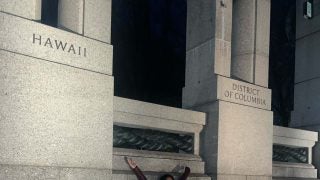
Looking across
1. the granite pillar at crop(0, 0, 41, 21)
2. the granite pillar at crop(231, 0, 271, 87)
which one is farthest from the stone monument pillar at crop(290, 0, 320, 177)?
the granite pillar at crop(0, 0, 41, 21)

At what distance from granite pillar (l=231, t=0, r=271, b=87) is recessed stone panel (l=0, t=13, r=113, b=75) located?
4.14 metres

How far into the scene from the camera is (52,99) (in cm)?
677

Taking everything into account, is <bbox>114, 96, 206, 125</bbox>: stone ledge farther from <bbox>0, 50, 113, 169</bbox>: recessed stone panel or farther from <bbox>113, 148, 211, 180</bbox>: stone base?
Answer: <bbox>113, 148, 211, 180</bbox>: stone base

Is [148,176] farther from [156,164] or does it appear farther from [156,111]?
[156,111]

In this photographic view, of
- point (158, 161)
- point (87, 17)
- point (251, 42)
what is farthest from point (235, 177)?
point (87, 17)

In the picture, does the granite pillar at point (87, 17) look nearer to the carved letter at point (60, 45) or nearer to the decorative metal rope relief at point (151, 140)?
the carved letter at point (60, 45)

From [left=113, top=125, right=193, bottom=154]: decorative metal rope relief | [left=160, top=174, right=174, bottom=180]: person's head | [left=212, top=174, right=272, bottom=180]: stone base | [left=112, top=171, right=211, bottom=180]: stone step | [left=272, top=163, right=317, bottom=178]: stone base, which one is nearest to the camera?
[left=112, top=171, right=211, bottom=180]: stone step

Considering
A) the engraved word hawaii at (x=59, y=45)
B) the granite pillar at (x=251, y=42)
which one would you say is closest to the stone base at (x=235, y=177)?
the granite pillar at (x=251, y=42)

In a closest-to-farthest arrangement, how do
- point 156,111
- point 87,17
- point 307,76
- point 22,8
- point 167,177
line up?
point 22,8
point 87,17
point 167,177
point 156,111
point 307,76

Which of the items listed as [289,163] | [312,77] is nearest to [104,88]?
[289,163]

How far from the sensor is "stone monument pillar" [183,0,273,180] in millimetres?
9367

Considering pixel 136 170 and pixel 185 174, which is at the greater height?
pixel 136 170

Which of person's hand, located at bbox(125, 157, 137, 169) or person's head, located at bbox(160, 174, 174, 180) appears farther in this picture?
person's head, located at bbox(160, 174, 174, 180)

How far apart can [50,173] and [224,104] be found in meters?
4.37
